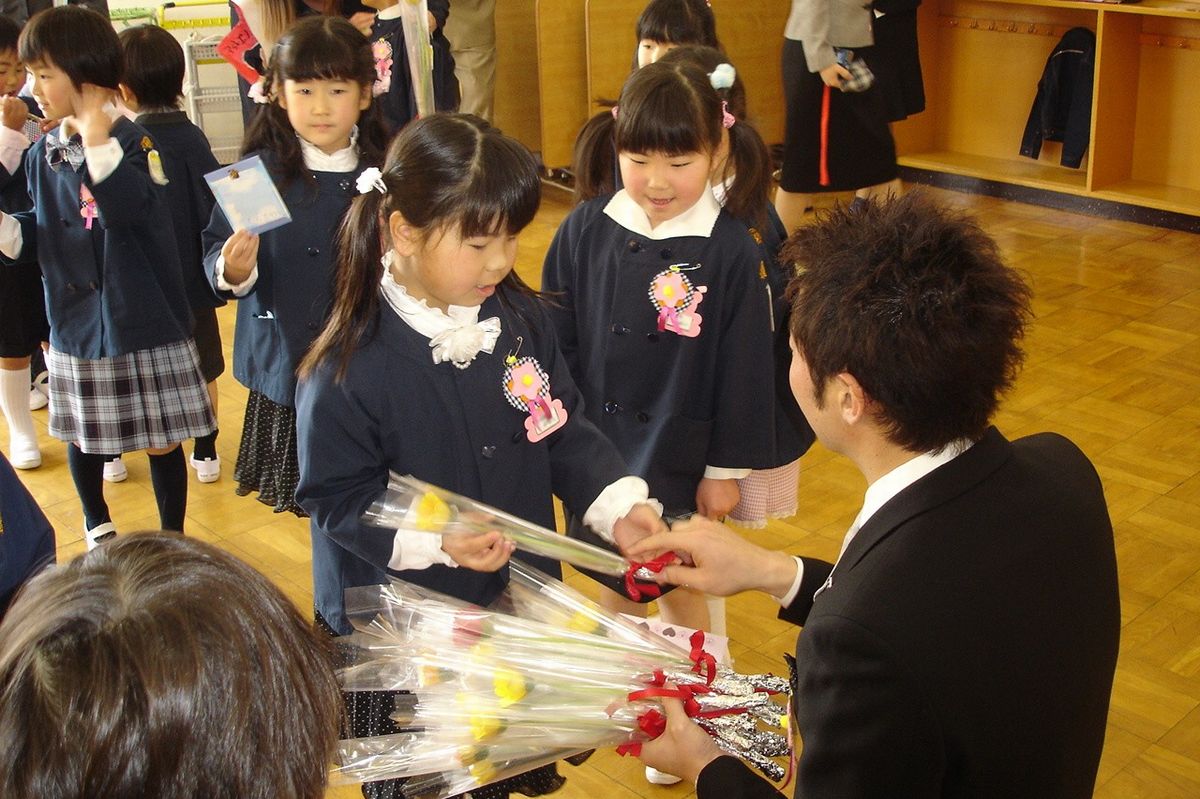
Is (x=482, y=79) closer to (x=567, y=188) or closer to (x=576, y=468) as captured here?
(x=567, y=188)

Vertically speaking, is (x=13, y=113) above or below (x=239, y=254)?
above

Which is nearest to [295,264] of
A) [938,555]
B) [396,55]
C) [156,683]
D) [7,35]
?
[7,35]

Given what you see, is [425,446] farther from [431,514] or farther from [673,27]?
[673,27]

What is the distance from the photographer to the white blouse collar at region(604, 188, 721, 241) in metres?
2.26

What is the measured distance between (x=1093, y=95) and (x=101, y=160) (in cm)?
455

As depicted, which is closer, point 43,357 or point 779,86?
point 43,357

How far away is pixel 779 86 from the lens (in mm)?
6855

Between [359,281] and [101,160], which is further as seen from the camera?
[101,160]

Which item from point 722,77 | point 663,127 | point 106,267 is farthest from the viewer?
point 106,267

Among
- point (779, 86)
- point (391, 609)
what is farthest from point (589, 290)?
point (779, 86)

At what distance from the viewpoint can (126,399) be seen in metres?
2.97

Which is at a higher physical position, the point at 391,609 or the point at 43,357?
the point at 391,609

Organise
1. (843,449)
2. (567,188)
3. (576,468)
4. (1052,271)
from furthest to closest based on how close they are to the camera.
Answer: (567,188) < (1052,271) < (576,468) < (843,449)

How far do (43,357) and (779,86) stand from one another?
4.29m
